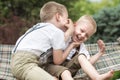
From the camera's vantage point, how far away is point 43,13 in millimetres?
4355

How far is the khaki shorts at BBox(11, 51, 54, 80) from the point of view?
3955 mm

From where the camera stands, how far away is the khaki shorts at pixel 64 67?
4.16 meters

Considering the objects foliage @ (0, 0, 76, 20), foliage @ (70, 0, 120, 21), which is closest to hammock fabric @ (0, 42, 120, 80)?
foliage @ (0, 0, 76, 20)

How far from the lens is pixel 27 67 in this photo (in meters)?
4.05

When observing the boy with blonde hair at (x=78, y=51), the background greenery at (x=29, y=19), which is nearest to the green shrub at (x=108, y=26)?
the background greenery at (x=29, y=19)

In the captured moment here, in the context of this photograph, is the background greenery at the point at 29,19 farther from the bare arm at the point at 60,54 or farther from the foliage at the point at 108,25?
the bare arm at the point at 60,54

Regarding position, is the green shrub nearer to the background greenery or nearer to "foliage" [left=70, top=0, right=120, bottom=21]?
the background greenery

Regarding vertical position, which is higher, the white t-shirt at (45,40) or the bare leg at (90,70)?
the white t-shirt at (45,40)

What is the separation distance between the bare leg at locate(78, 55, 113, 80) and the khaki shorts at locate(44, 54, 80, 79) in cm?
10

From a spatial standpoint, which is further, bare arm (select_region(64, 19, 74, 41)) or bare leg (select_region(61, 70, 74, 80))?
bare arm (select_region(64, 19, 74, 41))

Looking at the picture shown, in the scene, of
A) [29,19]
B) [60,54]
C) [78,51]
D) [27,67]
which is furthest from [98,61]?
[29,19]

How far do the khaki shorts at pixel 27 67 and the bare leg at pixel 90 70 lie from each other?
14.8 inches

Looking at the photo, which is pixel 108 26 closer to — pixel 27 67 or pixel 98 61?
pixel 98 61

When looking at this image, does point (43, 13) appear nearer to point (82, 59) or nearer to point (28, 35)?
point (28, 35)
